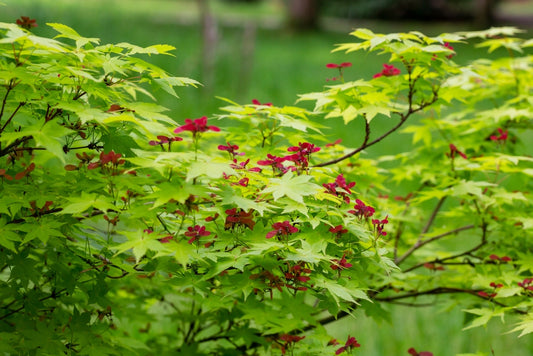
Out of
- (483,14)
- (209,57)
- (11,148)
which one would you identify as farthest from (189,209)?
(483,14)

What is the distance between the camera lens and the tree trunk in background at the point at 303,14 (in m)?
14.9

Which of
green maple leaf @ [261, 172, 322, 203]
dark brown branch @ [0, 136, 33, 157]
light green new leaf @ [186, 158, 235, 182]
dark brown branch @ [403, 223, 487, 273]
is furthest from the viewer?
dark brown branch @ [403, 223, 487, 273]

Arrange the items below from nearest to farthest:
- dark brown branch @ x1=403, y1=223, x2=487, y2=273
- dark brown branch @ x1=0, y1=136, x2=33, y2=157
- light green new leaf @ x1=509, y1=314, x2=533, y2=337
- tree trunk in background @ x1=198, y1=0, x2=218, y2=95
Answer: dark brown branch @ x1=0, y1=136, x2=33, y2=157 < light green new leaf @ x1=509, y1=314, x2=533, y2=337 < dark brown branch @ x1=403, y1=223, x2=487, y2=273 < tree trunk in background @ x1=198, y1=0, x2=218, y2=95

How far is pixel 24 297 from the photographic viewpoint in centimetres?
201

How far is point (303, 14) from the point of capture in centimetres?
1504

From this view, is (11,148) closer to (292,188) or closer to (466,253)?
(292,188)

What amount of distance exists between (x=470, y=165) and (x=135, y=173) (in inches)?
55.0

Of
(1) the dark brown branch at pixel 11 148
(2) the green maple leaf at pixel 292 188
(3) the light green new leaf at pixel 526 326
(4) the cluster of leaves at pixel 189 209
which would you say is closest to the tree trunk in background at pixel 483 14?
(4) the cluster of leaves at pixel 189 209

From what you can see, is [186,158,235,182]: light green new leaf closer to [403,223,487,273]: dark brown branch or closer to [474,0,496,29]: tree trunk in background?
[403,223,487,273]: dark brown branch

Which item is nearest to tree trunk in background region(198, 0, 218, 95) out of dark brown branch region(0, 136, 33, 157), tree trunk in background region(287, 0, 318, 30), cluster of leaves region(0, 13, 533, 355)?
cluster of leaves region(0, 13, 533, 355)

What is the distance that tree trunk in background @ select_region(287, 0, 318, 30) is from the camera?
1491 centimetres

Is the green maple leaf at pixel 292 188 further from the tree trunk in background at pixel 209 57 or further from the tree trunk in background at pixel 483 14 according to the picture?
the tree trunk in background at pixel 483 14

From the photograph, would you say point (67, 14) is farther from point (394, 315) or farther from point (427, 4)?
point (427, 4)

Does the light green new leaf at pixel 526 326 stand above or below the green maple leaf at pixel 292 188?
below
